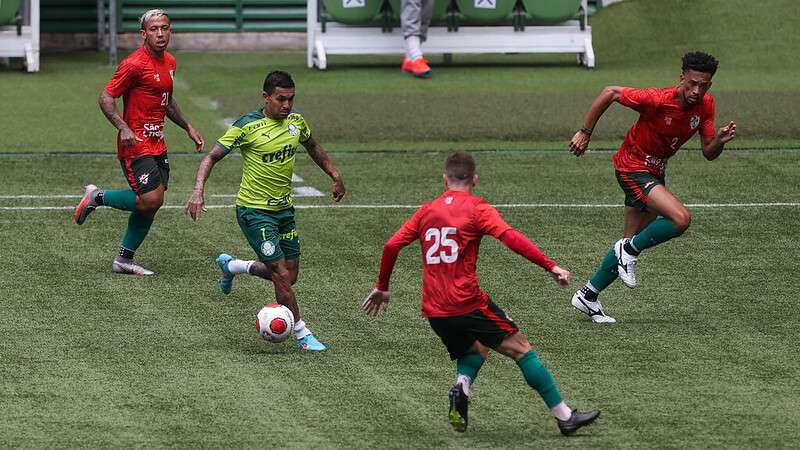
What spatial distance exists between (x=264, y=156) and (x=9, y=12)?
14848 mm

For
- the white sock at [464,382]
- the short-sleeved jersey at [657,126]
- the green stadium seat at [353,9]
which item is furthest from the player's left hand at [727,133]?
the green stadium seat at [353,9]

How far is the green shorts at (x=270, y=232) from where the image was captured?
11023 mm

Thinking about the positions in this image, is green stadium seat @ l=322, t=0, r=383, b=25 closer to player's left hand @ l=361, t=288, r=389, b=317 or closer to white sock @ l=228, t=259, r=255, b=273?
white sock @ l=228, t=259, r=255, b=273

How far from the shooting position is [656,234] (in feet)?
39.2

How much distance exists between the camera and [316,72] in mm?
25781

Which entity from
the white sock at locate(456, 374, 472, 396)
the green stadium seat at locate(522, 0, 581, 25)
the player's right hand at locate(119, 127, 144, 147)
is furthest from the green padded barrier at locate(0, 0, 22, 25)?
the white sock at locate(456, 374, 472, 396)

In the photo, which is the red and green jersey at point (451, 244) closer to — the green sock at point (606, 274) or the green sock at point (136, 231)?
the green sock at point (606, 274)

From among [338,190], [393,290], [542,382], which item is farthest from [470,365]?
[393,290]

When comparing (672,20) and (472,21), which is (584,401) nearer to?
(472,21)

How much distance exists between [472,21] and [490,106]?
14.3 ft

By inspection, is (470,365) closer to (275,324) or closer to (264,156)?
(275,324)

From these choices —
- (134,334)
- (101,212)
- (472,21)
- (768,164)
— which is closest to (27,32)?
(472,21)

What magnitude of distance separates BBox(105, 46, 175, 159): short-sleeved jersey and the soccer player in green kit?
2350 mm

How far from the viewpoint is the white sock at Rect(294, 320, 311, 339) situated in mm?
10875
